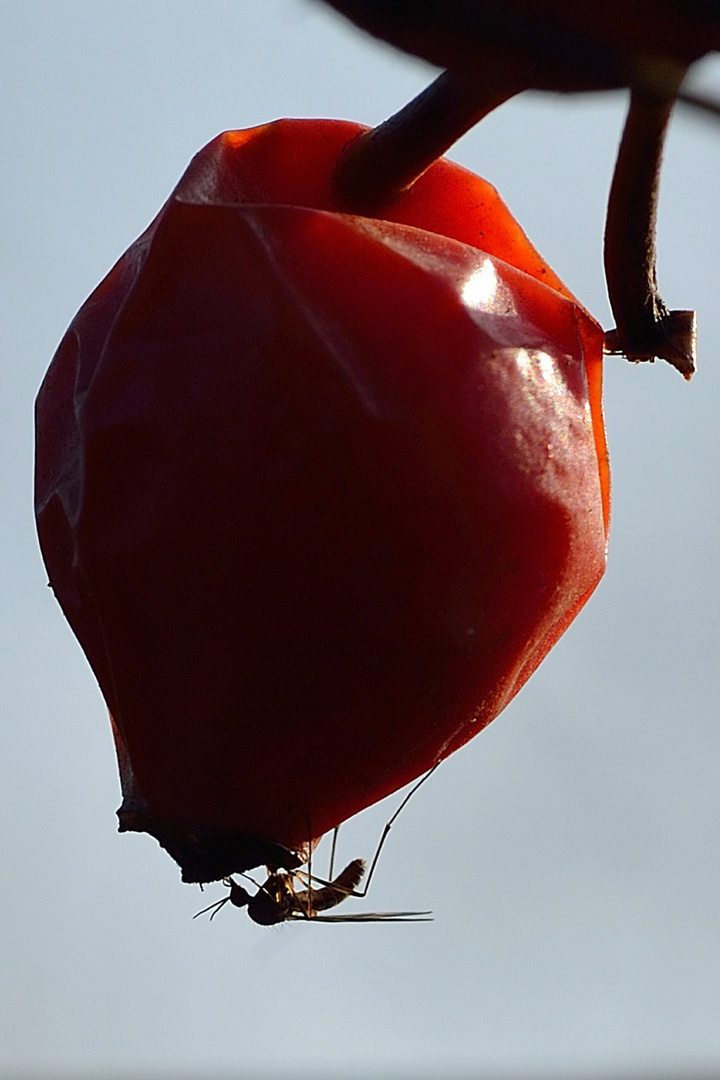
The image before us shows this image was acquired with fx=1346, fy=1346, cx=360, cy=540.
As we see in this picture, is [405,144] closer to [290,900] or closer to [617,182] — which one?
[617,182]

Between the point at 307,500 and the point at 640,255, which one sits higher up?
the point at 640,255

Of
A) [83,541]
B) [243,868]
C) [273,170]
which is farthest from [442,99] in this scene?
[243,868]

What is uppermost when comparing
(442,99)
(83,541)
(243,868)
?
(442,99)

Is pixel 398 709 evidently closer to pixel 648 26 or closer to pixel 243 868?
pixel 243 868

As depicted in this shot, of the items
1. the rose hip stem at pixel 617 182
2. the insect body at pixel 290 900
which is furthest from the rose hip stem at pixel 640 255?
the insect body at pixel 290 900

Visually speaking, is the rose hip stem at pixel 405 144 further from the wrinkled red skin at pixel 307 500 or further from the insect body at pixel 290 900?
the insect body at pixel 290 900

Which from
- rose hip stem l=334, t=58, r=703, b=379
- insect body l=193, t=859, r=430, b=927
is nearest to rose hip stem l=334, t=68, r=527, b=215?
rose hip stem l=334, t=58, r=703, b=379

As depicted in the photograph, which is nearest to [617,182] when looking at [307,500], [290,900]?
[307,500]
